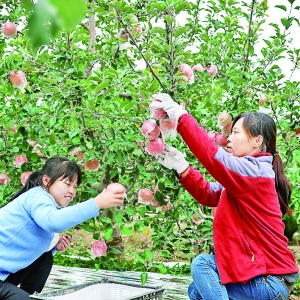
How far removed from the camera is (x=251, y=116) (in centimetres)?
182

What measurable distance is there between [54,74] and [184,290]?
1.42 metres

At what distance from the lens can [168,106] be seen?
174cm

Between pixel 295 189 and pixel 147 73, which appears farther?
pixel 295 189

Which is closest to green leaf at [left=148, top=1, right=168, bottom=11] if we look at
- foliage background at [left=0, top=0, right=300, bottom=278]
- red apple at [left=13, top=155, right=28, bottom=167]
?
foliage background at [left=0, top=0, right=300, bottom=278]

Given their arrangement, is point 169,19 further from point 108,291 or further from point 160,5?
point 108,291

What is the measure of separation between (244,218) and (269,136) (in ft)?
1.06

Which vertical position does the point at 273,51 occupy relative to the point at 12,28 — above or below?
below

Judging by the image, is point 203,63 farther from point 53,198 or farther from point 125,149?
point 53,198

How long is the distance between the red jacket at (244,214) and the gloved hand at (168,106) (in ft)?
→ 0.10

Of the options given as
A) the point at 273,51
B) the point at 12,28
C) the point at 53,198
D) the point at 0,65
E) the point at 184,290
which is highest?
the point at 12,28

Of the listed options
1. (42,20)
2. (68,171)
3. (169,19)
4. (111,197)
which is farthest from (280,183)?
(42,20)

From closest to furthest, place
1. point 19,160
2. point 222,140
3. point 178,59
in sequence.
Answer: point 178,59 < point 222,140 < point 19,160

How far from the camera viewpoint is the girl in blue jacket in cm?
175

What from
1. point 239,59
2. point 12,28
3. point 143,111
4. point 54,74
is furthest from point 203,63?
point 12,28
